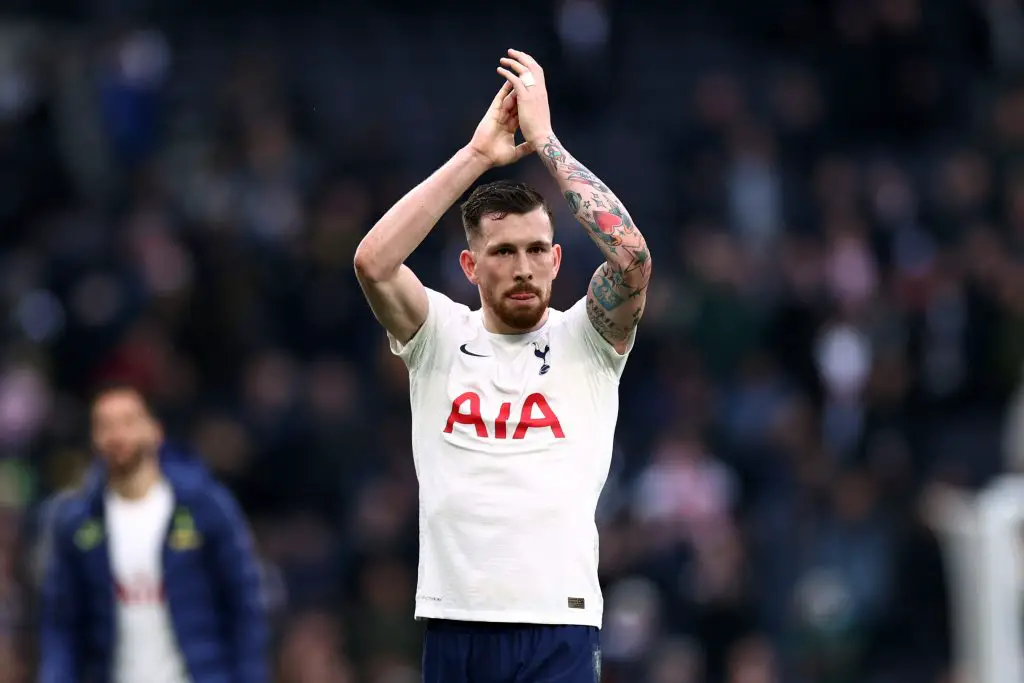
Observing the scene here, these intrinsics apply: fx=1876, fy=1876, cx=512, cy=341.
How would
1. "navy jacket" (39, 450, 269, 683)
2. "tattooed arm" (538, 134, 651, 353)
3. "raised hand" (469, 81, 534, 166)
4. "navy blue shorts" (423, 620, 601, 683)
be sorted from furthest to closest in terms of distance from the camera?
"navy jacket" (39, 450, 269, 683)
"raised hand" (469, 81, 534, 166)
"tattooed arm" (538, 134, 651, 353)
"navy blue shorts" (423, 620, 601, 683)

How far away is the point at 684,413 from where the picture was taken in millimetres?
14859

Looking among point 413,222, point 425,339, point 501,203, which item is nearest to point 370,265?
point 413,222

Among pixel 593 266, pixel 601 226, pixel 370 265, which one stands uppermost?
pixel 593 266

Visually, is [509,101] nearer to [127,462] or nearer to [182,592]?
[127,462]

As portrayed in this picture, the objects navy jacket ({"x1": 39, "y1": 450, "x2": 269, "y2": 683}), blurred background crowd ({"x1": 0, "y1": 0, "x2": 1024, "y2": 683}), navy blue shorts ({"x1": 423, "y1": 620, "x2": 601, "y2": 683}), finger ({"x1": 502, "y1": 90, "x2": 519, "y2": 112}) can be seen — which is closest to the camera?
navy blue shorts ({"x1": 423, "y1": 620, "x2": 601, "y2": 683})

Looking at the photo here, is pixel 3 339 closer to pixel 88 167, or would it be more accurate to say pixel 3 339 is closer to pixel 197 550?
pixel 88 167

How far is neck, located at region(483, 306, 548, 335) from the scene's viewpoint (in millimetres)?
6035

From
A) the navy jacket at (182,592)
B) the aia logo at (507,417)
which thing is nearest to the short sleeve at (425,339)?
the aia logo at (507,417)

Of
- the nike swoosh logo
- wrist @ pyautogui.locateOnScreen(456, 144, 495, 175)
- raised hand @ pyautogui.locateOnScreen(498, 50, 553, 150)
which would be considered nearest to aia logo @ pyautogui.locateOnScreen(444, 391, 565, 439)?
the nike swoosh logo

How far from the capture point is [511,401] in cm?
586

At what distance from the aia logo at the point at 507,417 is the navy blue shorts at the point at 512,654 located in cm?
59

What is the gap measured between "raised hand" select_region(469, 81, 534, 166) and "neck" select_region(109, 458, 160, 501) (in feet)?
9.20

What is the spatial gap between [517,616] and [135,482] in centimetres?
290

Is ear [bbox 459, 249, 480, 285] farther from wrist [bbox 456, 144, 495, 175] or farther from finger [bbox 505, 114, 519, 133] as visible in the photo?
finger [bbox 505, 114, 519, 133]
